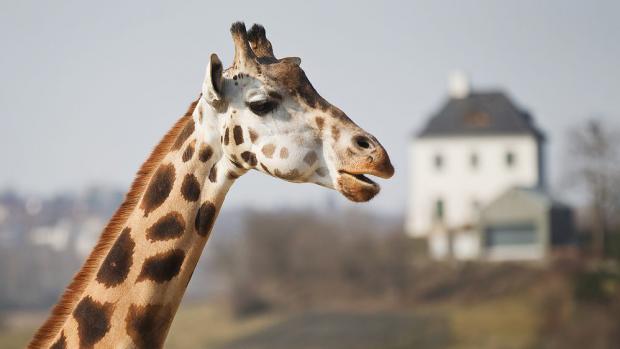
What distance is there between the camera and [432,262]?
94250 mm

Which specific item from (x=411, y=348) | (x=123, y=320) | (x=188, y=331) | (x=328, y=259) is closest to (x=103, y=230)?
(x=123, y=320)

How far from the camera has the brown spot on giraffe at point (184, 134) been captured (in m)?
6.62

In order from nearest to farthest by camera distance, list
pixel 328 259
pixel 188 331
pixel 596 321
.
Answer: pixel 596 321, pixel 188 331, pixel 328 259

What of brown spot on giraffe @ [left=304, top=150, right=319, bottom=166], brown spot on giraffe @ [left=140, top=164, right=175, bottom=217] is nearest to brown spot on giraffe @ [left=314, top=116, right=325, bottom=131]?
brown spot on giraffe @ [left=304, top=150, right=319, bottom=166]

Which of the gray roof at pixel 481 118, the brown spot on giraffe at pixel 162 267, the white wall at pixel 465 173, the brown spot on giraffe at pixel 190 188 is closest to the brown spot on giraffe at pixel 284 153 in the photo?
the brown spot on giraffe at pixel 190 188

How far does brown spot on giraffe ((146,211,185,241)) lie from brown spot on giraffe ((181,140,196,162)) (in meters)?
0.36

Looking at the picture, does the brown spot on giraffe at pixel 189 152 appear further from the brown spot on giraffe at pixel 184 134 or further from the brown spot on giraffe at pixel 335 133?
the brown spot on giraffe at pixel 335 133

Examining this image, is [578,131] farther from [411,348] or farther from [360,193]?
[360,193]

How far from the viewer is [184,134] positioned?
6.64 meters

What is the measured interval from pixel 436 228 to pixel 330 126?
89.3 meters

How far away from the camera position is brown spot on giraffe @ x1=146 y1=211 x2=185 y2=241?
6.41 m

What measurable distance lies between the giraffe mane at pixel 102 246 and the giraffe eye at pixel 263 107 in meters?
0.56

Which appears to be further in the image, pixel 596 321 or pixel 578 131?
pixel 578 131

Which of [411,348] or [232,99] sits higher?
[232,99]
